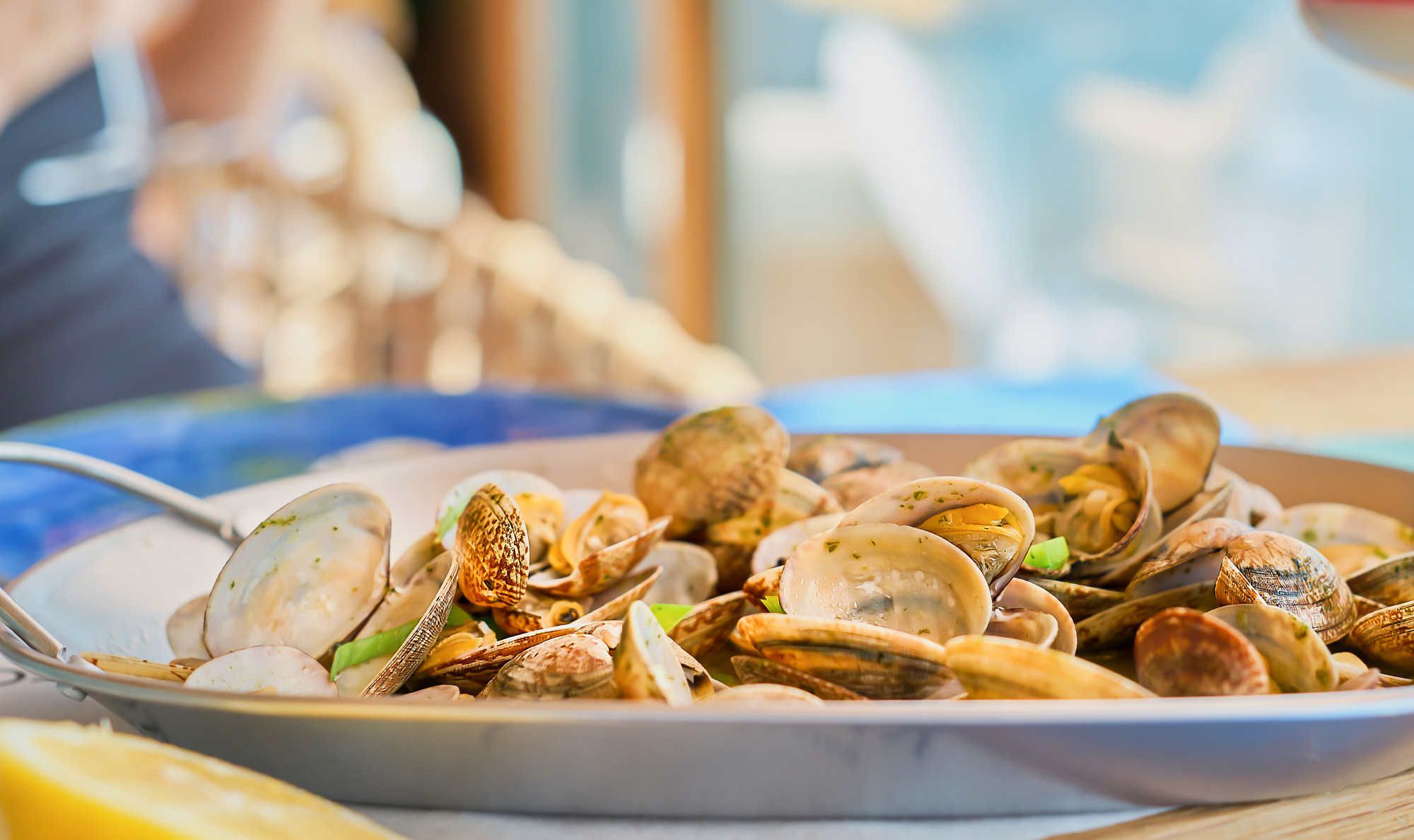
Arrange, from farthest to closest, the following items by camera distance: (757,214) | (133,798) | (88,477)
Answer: (757,214)
(88,477)
(133,798)

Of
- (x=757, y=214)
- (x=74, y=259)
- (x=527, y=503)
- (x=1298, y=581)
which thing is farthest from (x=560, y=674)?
(x=757, y=214)

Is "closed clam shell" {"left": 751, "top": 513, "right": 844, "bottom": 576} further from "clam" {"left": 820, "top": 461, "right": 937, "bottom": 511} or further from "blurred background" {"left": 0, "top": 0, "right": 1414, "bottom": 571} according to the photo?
"blurred background" {"left": 0, "top": 0, "right": 1414, "bottom": 571}

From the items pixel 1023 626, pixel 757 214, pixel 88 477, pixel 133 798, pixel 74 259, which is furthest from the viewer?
pixel 757 214

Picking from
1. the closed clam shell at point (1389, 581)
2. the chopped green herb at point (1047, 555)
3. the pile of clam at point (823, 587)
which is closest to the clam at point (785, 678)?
the pile of clam at point (823, 587)

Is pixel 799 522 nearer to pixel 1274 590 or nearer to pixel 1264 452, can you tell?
pixel 1274 590

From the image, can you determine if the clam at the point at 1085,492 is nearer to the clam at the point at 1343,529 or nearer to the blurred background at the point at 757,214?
the clam at the point at 1343,529

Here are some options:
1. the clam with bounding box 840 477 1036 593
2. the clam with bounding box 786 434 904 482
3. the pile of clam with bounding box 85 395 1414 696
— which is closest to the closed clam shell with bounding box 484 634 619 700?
the pile of clam with bounding box 85 395 1414 696

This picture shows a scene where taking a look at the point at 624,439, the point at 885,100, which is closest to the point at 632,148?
the point at 885,100

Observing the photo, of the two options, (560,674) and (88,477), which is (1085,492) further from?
(88,477)
